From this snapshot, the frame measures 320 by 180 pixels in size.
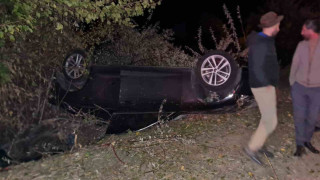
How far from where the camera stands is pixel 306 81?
16.6 feet

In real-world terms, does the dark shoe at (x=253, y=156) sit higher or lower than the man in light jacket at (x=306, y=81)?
lower

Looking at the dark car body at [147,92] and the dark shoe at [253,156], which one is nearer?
the dark shoe at [253,156]

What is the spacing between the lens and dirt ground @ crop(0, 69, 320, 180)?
4996 mm

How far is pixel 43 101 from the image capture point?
690 centimetres

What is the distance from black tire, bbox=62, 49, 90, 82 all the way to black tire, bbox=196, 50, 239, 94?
6.20 ft

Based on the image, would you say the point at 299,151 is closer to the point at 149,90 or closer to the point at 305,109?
the point at 305,109

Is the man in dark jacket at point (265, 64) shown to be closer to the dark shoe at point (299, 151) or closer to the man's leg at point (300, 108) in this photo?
the man's leg at point (300, 108)

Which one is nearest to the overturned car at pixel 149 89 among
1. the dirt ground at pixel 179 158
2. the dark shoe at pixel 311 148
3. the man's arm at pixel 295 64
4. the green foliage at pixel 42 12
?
the dirt ground at pixel 179 158

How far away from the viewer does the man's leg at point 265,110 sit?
4.78m

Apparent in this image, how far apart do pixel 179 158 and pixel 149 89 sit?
1783mm

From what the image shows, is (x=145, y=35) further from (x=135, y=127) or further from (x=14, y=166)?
(x=14, y=166)

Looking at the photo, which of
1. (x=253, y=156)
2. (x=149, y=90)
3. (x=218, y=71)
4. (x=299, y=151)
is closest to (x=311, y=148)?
(x=299, y=151)

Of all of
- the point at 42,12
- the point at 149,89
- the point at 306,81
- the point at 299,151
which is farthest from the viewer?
the point at 149,89

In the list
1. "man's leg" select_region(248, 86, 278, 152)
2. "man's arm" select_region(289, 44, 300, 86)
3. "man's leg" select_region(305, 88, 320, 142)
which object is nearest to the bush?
"man's arm" select_region(289, 44, 300, 86)
